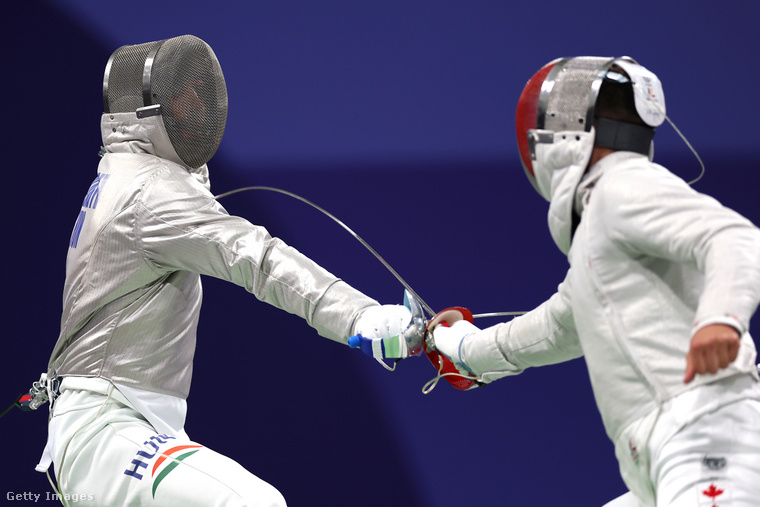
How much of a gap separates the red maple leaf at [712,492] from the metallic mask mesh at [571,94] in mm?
618

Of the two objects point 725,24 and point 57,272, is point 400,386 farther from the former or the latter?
point 725,24

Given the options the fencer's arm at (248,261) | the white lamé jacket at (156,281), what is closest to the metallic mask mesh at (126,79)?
the white lamé jacket at (156,281)

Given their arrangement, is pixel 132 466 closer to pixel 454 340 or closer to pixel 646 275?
pixel 454 340

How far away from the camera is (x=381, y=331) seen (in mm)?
1758

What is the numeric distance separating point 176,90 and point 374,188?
0.99m

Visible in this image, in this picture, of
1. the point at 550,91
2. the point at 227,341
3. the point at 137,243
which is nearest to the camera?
the point at 550,91

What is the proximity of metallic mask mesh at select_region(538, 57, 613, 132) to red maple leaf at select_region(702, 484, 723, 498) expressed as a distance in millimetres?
618

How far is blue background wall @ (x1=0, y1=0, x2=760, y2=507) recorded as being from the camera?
2.75 meters

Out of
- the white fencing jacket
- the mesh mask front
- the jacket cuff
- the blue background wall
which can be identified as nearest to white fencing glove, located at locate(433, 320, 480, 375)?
the jacket cuff

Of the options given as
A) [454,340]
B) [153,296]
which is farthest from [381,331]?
[153,296]

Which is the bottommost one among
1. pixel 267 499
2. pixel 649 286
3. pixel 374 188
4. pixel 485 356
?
pixel 267 499

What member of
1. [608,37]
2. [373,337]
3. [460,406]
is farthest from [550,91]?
[460,406]

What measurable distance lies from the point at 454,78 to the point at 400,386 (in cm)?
110

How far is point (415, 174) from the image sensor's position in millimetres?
2906
